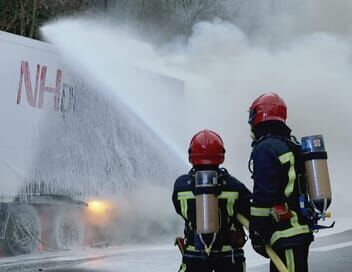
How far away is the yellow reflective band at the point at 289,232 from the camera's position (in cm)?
305

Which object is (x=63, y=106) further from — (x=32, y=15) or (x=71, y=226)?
(x=32, y=15)

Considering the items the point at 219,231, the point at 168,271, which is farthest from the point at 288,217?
the point at 168,271

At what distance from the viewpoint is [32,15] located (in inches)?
547

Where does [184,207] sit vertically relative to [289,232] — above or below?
above

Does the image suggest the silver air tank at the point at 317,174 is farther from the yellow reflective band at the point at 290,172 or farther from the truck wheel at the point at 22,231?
the truck wheel at the point at 22,231

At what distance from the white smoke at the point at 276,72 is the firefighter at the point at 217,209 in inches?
318

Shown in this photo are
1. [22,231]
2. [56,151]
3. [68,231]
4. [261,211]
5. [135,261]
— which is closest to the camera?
[261,211]

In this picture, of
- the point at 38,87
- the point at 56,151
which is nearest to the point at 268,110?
the point at 38,87

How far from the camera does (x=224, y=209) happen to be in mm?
3217

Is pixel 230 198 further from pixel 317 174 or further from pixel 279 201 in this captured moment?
pixel 317 174

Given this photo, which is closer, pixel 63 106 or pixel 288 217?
pixel 288 217

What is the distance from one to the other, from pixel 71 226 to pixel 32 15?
690 cm

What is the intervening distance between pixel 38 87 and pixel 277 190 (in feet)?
18.5

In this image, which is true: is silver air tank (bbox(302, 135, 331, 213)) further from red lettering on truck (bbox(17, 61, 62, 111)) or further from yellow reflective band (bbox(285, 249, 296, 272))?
red lettering on truck (bbox(17, 61, 62, 111))
